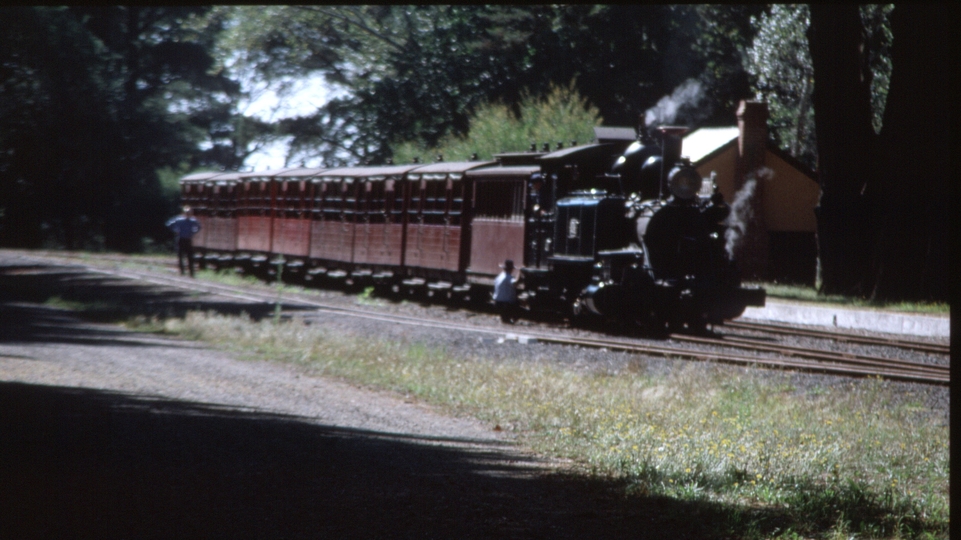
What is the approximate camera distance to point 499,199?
19.6 m

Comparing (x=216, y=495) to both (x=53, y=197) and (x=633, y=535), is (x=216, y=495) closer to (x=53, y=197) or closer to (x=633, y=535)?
(x=633, y=535)

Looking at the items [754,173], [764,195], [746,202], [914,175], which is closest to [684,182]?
[914,175]

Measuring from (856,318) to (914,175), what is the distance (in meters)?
4.51

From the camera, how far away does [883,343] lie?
609 inches

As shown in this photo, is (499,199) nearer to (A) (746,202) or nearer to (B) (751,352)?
(B) (751,352)

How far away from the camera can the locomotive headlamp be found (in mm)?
15656

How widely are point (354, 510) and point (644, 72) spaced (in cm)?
3933

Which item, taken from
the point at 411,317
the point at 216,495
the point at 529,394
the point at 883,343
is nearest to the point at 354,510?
the point at 216,495

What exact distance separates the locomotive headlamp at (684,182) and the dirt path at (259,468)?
715 cm

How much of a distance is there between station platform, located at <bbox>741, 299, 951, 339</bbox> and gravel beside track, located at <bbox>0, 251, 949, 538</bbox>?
7.91 metres

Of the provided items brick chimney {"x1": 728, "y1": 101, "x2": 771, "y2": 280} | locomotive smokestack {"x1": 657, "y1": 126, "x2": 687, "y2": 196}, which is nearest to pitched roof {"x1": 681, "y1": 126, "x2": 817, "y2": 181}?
brick chimney {"x1": 728, "y1": 101, "x2": 771, "y2": 280}

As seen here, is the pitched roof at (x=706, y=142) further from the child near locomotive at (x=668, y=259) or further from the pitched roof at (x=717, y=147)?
the child near locomotive at (x=668, y=259)

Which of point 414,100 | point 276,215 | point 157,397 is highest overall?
point 414,100

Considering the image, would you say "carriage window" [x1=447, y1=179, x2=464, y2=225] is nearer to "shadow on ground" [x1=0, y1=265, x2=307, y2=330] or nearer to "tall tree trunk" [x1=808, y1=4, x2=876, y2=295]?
"shadow on ground" [x1=0, y1=265, x2=307, y2=330]
